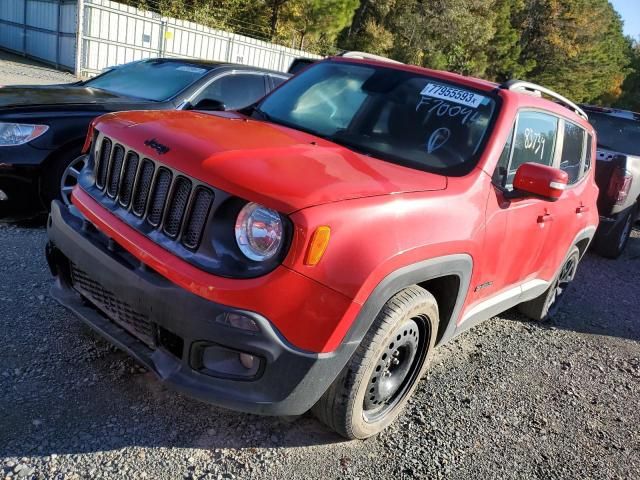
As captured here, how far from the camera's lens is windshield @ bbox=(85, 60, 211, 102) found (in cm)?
554

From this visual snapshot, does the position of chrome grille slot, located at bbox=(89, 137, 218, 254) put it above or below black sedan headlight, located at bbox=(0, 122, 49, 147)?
above

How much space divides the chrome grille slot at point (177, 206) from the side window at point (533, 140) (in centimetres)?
187

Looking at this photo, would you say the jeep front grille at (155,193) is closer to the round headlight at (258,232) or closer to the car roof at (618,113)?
the round headlight at (258,232)

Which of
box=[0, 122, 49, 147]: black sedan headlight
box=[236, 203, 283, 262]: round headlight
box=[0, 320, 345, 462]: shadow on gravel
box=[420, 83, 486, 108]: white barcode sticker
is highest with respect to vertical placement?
box=[420, 83, 486, 108]: white barcode sticker

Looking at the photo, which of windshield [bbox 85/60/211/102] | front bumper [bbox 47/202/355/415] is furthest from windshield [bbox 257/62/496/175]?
windshield [bbox 85/60/211/102]

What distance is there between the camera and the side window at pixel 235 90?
5645 millimetres

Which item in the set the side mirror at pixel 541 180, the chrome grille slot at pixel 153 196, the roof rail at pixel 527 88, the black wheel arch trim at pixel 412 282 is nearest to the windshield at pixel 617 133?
the roof rail at pixel 527 88

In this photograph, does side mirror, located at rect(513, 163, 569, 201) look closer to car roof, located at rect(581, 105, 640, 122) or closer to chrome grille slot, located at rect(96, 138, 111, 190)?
chrome grille slot, located at rect(96, 138, 111, 190)

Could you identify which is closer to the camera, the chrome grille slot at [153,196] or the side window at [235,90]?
the chrome grille slot at [153,196]

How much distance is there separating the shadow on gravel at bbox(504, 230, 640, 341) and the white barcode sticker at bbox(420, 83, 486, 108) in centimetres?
240

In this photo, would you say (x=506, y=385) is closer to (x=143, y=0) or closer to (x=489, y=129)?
(x=489, y=129)

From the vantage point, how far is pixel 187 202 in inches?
92.8

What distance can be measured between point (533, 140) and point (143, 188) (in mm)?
2435

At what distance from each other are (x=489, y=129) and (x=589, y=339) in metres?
2.64
